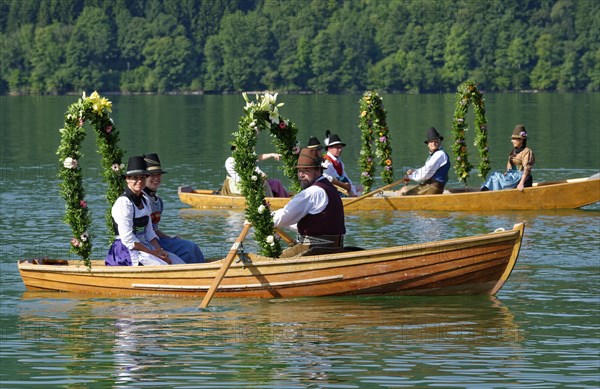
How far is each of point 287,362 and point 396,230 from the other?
40.3ft

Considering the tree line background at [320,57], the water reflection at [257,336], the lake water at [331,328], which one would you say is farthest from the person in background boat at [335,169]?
the tree line background at [320,57]

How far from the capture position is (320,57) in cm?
18325

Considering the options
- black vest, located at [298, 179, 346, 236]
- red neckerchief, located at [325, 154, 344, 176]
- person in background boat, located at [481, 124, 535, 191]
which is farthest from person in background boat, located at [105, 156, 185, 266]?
person in background boat, located at [481, 124, 535, 191]

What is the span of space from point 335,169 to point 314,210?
1141 centimetres

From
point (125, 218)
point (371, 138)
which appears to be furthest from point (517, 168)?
point (125, 218)

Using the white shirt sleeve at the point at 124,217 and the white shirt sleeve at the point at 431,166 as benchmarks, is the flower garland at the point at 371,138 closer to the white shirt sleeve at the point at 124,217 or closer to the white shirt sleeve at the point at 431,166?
the white shirt sleeve at the point at 431,166

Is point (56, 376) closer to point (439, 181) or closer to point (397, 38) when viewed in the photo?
point (439, 181)

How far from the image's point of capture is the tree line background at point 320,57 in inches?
6850

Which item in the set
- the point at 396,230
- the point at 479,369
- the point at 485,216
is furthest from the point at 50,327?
the point at 485,216

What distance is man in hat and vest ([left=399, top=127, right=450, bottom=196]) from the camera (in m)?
30.3

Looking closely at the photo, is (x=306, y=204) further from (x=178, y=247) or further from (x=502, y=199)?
(x=502, y=199)

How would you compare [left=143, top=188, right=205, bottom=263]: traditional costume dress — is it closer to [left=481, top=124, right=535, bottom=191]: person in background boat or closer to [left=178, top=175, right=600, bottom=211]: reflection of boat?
[left=178, top=175, right=600, bottom=211]: reflection of boat

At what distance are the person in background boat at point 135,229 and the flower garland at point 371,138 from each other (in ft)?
41.6

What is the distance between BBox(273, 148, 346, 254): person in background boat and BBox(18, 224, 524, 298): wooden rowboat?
0.28 meters
